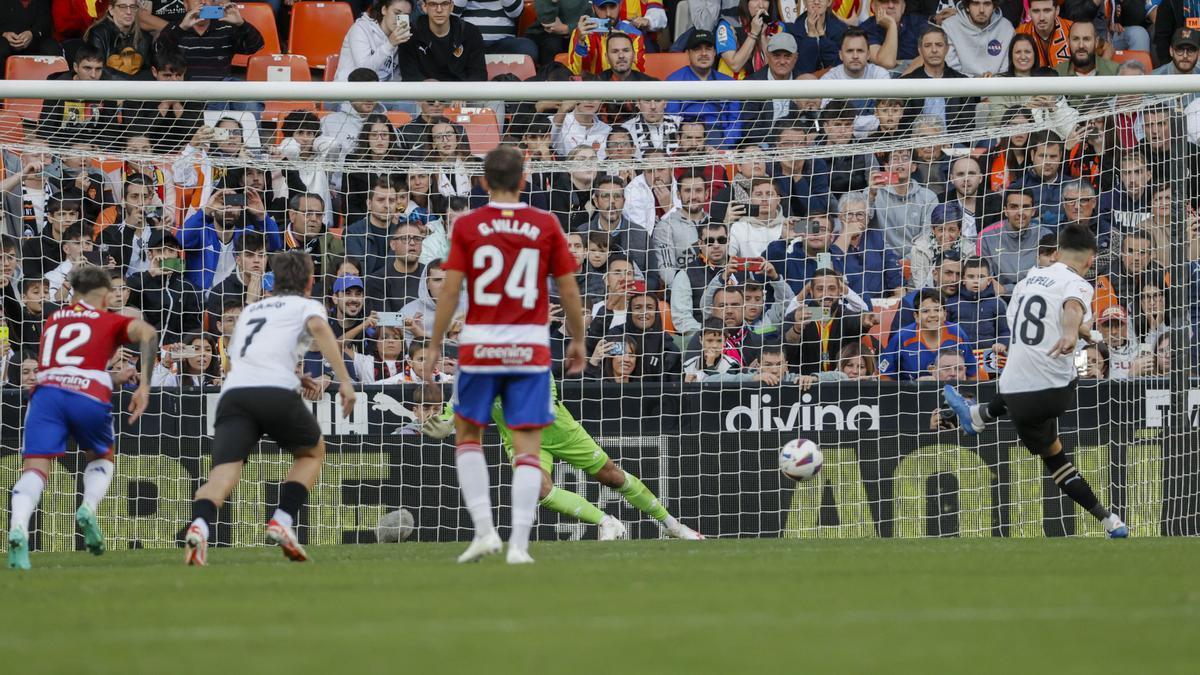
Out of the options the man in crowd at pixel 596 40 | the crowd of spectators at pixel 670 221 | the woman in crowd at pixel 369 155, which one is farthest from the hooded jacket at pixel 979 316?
the woman in crowd at pixel 369 155

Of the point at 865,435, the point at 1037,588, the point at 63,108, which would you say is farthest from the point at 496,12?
the point at 1037,588

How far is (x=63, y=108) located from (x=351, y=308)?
2921 millimetres

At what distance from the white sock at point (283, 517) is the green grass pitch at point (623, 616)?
259mm

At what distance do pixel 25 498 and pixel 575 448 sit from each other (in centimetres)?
369

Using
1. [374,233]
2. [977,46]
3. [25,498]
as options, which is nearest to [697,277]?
[374,233]

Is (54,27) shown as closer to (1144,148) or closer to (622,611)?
(1144,148)

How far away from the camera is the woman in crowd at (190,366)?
13312mm

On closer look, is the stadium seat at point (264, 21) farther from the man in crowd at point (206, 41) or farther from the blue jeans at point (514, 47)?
the blue jeans at point (514, 47)

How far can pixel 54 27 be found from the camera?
1730 cm

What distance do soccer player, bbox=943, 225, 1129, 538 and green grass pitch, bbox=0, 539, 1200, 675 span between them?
7.16 feet

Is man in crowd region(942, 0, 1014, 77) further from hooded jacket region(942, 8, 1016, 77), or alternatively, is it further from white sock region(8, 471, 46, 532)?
white sock region(8, 471, 46, 532)

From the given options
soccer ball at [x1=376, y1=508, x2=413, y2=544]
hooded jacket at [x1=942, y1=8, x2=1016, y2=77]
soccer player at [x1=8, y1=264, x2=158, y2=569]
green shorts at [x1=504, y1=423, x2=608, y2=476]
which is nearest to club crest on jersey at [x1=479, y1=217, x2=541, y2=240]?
soccer player at [x1=8, y1=264, x2=158, y2=569]

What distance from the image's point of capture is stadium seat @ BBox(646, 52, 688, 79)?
17594mm

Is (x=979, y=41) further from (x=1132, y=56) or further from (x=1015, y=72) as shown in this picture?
(x=1132, y=56)
